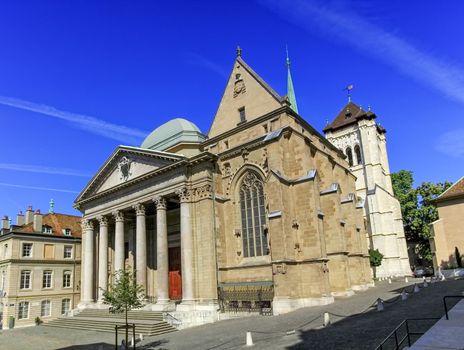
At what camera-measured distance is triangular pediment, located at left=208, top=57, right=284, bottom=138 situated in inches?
1088

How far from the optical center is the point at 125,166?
32.2 meters

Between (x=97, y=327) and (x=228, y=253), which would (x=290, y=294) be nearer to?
(x=228, y=253)

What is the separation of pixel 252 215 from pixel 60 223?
2735 centimetres

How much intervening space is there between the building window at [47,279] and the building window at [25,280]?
147 centimetres

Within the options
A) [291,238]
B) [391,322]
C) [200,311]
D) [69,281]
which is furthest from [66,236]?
[391,322]

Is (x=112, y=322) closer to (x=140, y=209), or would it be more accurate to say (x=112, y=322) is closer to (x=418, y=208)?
(x=140, y=209)

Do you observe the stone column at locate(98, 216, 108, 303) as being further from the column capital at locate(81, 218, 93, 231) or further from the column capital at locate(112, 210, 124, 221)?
the column capital at locate(112, 210, 124, 221)

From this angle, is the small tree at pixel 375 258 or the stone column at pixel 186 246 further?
the small tree at pixel 375 258

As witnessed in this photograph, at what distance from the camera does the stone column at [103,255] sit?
32.9 metres

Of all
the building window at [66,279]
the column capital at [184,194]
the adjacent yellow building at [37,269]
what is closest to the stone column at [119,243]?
the column capital at [184,194]

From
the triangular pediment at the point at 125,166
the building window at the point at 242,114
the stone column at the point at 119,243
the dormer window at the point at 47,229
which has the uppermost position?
the building window at the point at 242,114

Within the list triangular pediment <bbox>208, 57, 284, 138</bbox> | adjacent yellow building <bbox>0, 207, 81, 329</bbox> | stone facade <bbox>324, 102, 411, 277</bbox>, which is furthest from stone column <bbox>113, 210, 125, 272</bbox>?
stone facade <bbox>324, 102, 411, 277</bbox>

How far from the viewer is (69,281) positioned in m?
41.3

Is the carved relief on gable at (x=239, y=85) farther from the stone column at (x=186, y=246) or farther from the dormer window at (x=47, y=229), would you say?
the dormer window at (x=47, y=229)
